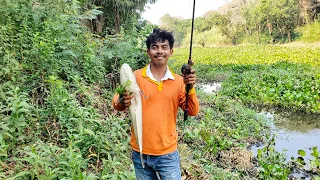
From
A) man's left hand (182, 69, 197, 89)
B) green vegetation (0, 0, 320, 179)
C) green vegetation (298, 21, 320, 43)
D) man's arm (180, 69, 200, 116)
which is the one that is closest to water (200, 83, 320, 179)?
green vegetation (0, 0, 320, 179)

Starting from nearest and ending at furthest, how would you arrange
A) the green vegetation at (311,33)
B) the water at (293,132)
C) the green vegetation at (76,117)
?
1. the green vegetation at (76,117)
2. the water at (293,132)
3. the green vegetation at (311,33)

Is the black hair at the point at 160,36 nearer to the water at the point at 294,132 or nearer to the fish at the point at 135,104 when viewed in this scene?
the fish at the point at 135,104

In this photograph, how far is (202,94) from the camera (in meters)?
9.95

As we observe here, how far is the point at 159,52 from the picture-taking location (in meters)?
2.30

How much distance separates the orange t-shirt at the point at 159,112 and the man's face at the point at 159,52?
0.15m

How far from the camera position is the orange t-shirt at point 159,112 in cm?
223

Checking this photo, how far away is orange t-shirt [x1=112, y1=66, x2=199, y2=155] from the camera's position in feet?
7.32

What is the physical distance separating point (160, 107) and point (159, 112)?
41 mm

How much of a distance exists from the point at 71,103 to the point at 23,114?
594mm

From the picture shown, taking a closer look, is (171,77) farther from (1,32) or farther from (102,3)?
(102,3)

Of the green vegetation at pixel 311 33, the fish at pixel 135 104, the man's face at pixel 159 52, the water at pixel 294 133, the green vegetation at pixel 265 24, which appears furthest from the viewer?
the green vegetation at pixel 265 24

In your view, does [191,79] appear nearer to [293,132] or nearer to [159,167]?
[159,167]

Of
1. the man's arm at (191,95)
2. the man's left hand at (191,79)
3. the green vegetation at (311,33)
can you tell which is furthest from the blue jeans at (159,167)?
the green vegetation at (311,33)

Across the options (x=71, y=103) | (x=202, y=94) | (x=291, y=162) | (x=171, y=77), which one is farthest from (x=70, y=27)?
(x=202, y=94)
